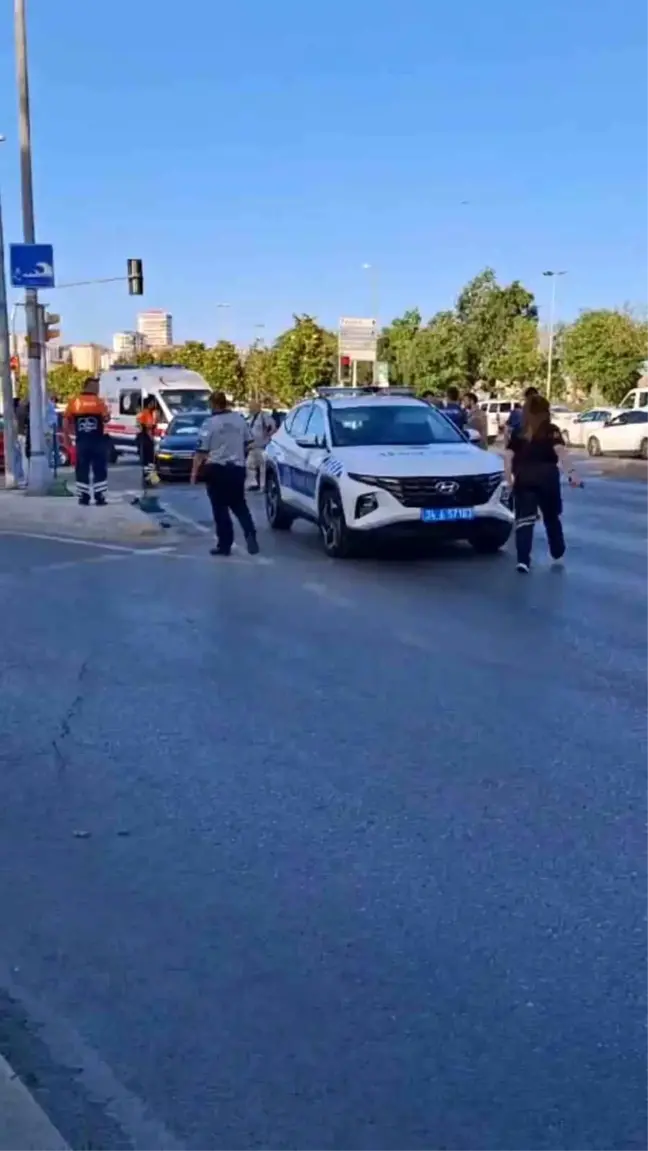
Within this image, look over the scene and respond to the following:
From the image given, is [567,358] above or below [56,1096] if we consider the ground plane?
above

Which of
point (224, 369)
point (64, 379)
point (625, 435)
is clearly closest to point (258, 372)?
point (224, 369)

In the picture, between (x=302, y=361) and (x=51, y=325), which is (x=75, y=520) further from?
(x=302, y=361)

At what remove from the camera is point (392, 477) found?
12.6 m

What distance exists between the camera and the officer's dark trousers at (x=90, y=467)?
18.0m

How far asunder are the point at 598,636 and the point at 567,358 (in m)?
63.7

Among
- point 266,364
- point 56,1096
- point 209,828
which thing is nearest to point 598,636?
point 209,828

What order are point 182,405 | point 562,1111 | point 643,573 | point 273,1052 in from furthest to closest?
point 182,405
point 643,573
point 273,1052
point 562,1111

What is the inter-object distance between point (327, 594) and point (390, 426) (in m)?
3.53

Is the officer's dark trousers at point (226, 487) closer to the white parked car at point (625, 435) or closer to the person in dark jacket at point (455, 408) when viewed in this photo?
the person in dark jacket at point (455, 408)

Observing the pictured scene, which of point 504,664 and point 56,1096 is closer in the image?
point 56,1096

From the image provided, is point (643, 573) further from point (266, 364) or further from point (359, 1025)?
point (266, 364)

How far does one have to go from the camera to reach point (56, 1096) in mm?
3258

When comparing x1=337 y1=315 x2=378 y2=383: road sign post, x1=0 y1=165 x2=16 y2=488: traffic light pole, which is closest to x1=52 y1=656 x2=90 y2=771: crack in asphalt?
x1=0 y1=165 x2=16 y2=488: traffic light pole

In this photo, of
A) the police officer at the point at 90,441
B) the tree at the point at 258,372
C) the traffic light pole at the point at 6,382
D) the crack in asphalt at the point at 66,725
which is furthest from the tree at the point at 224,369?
the crack in asphalt at the point at 66,725
